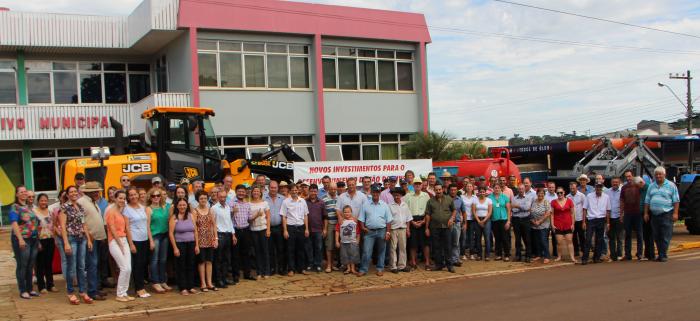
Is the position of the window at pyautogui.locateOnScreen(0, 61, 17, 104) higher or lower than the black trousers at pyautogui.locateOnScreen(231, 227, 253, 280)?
higher

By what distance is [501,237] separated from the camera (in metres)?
13.1

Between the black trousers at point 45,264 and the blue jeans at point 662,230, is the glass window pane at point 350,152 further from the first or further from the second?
the black trousers at point 45,264

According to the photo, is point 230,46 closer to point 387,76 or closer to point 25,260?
point 387,76

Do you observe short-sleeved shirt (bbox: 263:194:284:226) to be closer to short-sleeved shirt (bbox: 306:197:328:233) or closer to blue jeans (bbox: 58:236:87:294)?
short-sleeved shirt (bbox: 306:197:328:233)

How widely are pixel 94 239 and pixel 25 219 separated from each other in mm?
1093

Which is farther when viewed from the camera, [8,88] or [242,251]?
[8,88]

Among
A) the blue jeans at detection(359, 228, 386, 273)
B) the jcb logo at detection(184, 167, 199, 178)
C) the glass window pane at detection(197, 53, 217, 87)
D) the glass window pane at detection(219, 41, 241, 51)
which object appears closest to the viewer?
the blue jeans at detection(359, 228, 386, 273)

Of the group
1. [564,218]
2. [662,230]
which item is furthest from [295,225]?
[662,230]

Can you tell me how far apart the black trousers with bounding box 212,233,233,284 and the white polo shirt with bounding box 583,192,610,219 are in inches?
284

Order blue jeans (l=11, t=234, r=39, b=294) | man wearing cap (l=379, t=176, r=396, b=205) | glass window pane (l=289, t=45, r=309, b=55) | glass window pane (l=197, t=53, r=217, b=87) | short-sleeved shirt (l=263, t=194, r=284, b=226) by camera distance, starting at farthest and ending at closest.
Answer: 1. glass window pane (l=289, t=45, r=309, b=55)
2. glass window pane (l=197, t=53, r=217, b=87)
3. man wearing cap (l=379, t=176, r=396, b=205)
4. short-sleeved shirt (l=263, t=194, r=284, b=226)
5. blue jeans (l=11, t=234, r=39, b=294)

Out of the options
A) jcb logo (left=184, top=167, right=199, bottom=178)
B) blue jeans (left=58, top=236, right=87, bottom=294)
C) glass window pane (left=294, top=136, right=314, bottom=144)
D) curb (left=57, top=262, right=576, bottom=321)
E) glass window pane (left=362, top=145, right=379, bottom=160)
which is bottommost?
curb (left=57, top=262, right=576, bottom=321)

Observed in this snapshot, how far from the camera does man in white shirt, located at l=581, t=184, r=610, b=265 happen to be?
12.7 m

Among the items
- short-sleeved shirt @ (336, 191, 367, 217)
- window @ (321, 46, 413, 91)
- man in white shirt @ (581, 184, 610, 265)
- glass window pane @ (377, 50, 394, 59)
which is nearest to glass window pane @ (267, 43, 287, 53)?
window @ (321, 46, 413, 91)

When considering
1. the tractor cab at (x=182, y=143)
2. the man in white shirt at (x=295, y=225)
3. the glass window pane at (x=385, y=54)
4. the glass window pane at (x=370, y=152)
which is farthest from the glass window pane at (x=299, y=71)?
the man in white shirt at (x=295, y=225)
